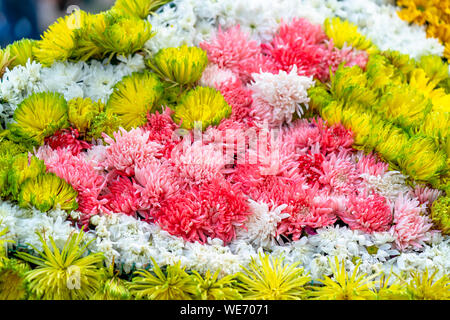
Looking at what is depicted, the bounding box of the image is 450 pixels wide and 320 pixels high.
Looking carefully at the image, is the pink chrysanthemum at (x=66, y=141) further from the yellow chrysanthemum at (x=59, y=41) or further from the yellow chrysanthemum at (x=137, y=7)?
the yellow chrysanthemum at (x=137, y=7)

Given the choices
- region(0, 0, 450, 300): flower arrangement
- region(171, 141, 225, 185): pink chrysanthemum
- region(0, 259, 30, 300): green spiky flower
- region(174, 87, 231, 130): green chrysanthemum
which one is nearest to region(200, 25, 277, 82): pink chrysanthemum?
region(0, 0, 450, 300): flower arrangement

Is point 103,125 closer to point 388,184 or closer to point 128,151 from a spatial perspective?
point 128,151

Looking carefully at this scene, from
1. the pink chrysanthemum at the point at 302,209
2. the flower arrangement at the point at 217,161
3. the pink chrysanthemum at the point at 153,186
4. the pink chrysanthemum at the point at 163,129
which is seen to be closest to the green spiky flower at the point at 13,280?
the flower arrangement at the point at 217,161

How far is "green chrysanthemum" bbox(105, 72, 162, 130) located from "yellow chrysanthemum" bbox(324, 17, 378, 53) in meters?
0.48

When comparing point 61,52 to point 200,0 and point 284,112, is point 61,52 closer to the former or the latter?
point 200,0

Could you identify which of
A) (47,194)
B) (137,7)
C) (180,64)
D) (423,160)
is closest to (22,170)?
(47,194)

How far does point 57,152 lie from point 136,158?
0.54 ft

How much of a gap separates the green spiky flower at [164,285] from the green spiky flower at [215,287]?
0.01 metres

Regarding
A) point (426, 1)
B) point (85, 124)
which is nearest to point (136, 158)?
point (85, 124)

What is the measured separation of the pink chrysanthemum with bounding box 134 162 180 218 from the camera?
88 centimetres

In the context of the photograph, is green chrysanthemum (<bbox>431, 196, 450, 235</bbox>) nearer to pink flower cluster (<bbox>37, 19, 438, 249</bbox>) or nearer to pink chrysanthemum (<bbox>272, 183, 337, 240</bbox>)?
pink flower cluster (<bbox>37, 19, 438, 249</bbox>)

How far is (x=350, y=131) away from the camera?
0.99 metres

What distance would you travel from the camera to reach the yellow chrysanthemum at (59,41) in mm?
1043

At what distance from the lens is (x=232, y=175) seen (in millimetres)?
950
